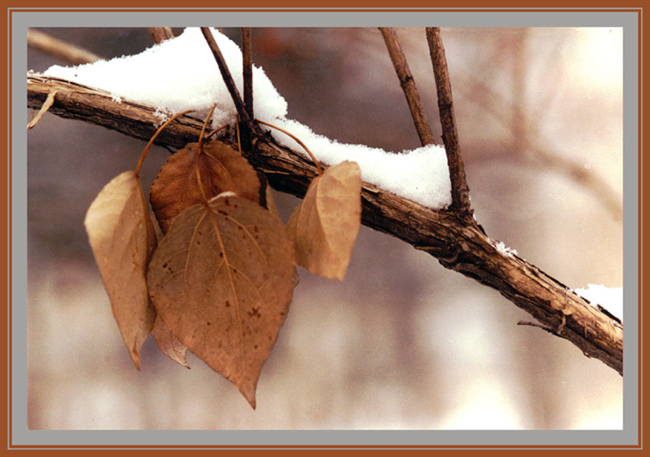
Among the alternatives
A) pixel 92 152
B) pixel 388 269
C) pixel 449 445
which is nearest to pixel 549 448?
pixel 449 445

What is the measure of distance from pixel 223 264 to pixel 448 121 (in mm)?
159

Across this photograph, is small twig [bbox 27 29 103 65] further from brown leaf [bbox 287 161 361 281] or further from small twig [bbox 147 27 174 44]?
brown leaf [bbox 287 161 361 281]

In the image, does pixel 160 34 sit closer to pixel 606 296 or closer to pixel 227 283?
pixel 227 283

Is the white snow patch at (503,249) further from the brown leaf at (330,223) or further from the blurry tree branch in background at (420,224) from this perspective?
the brown leaf at (330,223)

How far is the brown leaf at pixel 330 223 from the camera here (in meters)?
0.20

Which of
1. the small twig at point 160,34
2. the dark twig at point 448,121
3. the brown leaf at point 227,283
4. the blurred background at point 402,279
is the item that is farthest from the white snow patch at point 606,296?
the small twig at point 160,34

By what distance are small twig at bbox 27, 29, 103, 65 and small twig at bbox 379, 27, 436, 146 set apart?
0.22 meters

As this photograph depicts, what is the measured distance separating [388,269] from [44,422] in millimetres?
308

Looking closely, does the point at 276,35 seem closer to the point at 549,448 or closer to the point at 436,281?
the point at 436,281

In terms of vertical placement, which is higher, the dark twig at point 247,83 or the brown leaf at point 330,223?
the dark twig at point 247,83

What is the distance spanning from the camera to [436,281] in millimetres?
367

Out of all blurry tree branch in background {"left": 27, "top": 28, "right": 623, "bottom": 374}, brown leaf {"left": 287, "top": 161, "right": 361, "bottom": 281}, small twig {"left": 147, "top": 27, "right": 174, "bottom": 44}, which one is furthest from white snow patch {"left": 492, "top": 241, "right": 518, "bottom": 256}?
small twig {"left": 147, "top": 27, "right": 174, "bottom": 44}

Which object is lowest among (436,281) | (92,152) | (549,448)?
(549,448)

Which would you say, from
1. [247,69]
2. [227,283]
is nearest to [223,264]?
[227,283]
